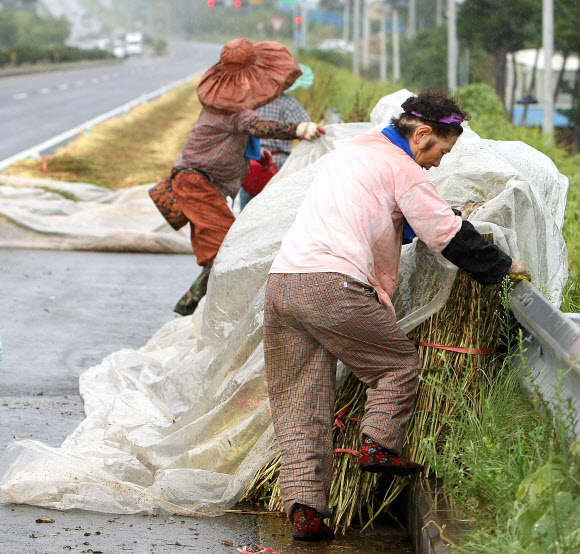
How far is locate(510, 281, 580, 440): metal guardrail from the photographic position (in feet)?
10.9

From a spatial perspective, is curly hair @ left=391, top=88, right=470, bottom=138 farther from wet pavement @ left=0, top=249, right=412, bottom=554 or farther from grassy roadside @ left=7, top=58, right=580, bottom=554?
wet pavement @ left=0, top=249, right=412, bottom=554

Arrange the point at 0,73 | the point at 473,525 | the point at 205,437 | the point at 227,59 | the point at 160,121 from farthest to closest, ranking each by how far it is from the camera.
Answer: the point at 0,73 → the point at 160,121 → the point at 227,59 → the point at 205,437 → the point at 473,525

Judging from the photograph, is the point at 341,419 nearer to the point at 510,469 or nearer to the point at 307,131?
the point at 510,469

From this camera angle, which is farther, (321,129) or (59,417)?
(321,129)

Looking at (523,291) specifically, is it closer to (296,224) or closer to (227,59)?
(296,224)

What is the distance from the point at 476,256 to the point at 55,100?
3074cm

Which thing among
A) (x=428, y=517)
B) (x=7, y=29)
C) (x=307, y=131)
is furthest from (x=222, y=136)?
(x=7, y=29)

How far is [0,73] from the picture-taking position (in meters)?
50.2

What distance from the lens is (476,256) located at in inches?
150

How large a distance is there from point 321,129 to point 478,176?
64.1 inches

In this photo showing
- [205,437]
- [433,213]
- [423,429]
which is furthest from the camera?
[205,437]

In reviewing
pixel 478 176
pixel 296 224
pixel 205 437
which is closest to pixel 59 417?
pixel 205 437

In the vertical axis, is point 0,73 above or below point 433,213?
below

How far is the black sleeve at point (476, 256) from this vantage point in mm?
3793
